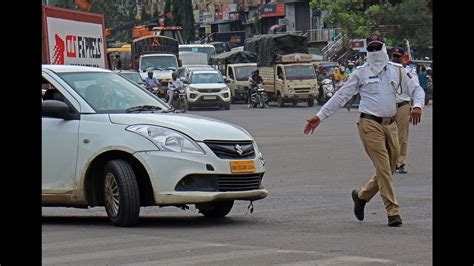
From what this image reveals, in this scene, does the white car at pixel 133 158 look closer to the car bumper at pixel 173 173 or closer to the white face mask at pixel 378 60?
the car bumper at pixel 173 173

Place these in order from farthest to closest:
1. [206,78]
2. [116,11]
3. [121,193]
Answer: [116,11] < [206,78] < [121,193]

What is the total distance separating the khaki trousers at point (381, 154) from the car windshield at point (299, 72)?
38869 mm

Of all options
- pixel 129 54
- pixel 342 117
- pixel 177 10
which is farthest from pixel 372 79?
pixel 177 10

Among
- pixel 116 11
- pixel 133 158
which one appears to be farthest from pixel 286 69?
pixel 116 11

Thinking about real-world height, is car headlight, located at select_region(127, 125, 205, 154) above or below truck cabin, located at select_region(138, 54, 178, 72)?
below

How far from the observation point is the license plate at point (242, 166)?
11273 mm

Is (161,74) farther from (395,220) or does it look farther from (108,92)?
(395,220)

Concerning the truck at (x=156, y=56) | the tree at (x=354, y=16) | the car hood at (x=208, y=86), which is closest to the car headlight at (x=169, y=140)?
the car hood at (x=208, y=86)

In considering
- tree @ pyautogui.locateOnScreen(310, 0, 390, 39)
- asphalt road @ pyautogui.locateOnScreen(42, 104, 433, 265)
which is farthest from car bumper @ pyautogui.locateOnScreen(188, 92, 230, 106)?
asphalt road @ pyautogui.locateOnScreen(42, 104, 433, 265)

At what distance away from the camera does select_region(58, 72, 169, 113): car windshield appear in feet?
38.9

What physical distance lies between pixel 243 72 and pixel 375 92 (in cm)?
4555

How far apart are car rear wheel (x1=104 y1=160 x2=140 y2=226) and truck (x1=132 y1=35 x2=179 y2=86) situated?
40.9 meters

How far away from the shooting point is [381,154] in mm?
11391

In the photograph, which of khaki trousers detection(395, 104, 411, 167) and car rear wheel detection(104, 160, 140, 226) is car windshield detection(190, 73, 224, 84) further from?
car rear wheel detection(104, 160, 140, 226)
